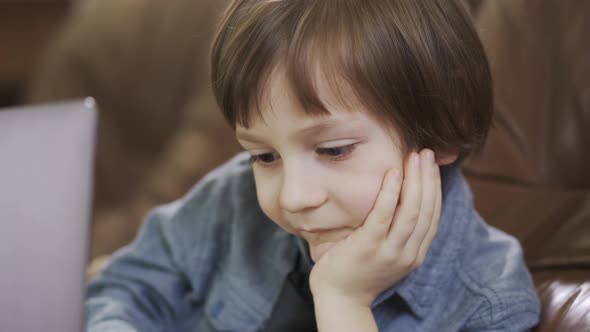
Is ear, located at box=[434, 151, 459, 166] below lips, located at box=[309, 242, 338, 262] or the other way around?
the other way around

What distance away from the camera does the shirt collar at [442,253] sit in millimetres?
1037

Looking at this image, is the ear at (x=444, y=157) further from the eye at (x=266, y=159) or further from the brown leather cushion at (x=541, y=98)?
the brown leather cushion at (x=541, y=98)

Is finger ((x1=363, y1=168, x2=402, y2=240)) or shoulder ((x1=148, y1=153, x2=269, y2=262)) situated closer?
finger ((x1=363, y1=168, x2=402, y2=240))

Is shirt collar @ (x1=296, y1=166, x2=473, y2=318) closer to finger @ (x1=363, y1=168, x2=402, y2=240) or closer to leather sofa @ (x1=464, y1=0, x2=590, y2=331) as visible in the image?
finger @ (x1=363, y1=168, x2=402, y2=240)

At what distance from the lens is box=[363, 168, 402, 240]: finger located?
930 millimetres

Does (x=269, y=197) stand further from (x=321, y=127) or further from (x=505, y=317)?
(x=505, y=317)

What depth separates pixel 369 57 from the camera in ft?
2.94

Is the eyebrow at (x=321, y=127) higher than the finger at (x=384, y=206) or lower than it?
higher

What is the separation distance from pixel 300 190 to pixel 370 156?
0.10m

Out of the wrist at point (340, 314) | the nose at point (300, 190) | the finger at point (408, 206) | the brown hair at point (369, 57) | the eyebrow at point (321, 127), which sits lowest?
the wrist at point (340, 314)

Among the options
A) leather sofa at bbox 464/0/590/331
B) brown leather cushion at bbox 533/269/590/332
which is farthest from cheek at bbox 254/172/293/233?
leather sofa at bbox 464/0/590/331

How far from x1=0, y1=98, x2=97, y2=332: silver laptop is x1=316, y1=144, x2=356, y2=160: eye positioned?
11.3 inches

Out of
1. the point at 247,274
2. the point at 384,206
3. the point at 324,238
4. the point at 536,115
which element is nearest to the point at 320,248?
the point at 324,238

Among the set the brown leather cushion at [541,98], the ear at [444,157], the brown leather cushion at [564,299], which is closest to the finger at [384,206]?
the ear at [444,157]
